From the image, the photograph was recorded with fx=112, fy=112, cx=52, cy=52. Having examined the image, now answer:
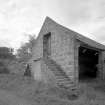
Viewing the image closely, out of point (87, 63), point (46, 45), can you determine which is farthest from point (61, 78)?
point (87, 63)

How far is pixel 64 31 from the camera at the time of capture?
27.4ft

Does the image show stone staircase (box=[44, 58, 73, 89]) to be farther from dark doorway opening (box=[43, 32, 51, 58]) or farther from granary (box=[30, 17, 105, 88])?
dark doorway opening (box=[43, 32, 51, 58])

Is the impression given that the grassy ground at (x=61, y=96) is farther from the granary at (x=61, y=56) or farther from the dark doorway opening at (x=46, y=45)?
the dark doorway opening at (x=46, y=45)

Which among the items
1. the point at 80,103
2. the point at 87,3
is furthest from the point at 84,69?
the point at 80,103

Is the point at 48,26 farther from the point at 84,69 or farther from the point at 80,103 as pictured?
the point at 80,103

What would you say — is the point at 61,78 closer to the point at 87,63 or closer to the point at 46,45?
the point at 46,45

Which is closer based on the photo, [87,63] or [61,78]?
[61,78]

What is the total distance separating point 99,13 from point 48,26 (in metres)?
4.53

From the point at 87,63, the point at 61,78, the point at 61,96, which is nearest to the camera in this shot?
the point at 61,96

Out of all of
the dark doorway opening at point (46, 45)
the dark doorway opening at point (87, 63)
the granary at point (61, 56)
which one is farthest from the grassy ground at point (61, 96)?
the dark doorway opening at point (46, 45)

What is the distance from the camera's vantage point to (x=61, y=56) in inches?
344

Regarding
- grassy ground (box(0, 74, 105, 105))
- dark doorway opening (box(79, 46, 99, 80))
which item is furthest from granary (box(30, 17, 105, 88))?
grassy ground (box(0, 74, 105, 105))

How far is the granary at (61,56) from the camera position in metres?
7.56


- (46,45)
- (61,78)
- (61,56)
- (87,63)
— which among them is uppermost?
(46,45)
